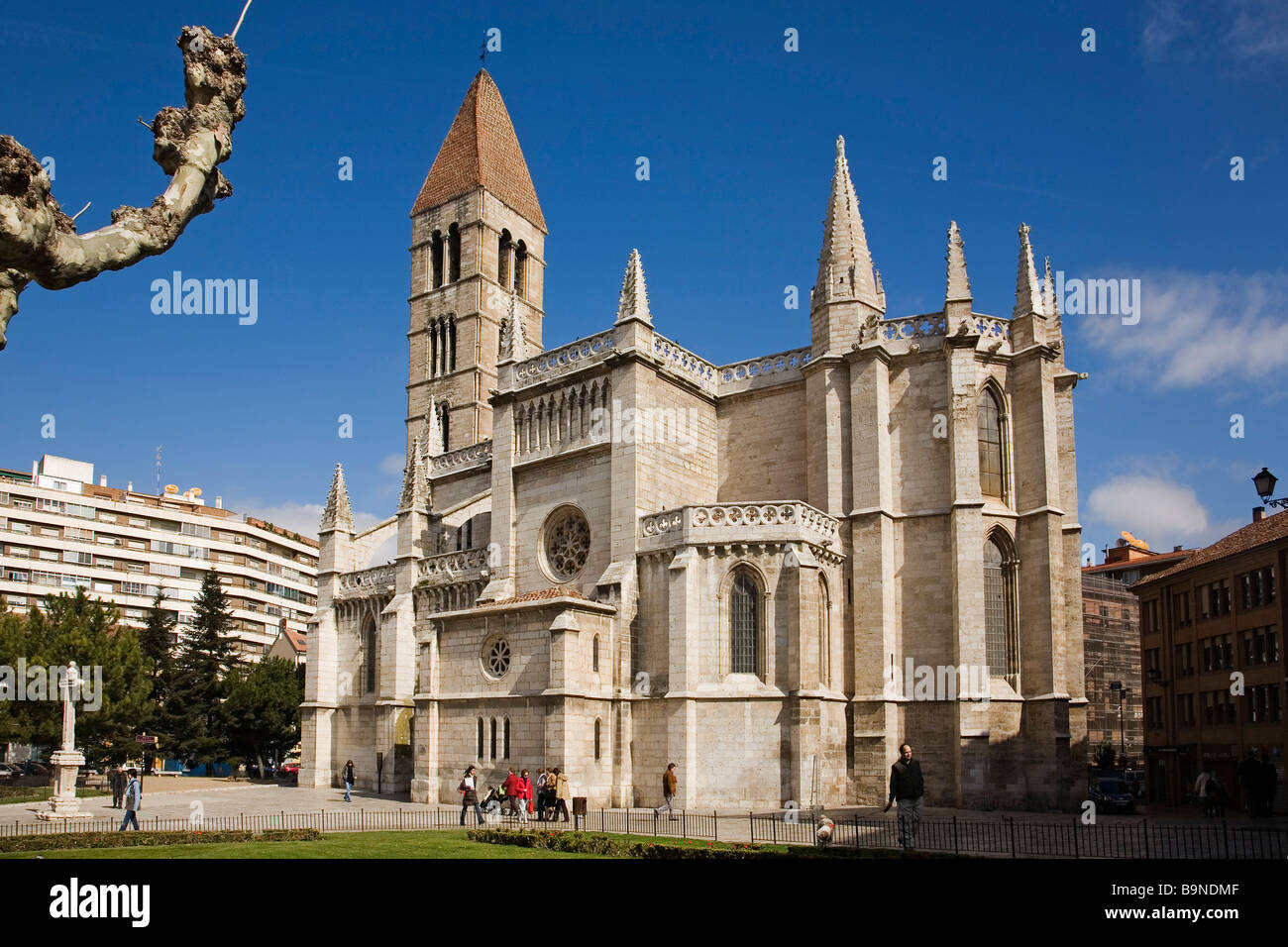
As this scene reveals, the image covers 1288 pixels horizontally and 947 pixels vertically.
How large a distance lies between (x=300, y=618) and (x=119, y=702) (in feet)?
181

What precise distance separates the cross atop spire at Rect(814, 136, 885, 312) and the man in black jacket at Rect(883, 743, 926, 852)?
63.0 feet

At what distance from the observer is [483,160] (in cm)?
5703

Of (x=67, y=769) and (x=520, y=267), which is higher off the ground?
(x=520, y=267)

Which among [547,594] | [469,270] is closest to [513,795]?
[547,594]

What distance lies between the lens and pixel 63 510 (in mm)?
81438

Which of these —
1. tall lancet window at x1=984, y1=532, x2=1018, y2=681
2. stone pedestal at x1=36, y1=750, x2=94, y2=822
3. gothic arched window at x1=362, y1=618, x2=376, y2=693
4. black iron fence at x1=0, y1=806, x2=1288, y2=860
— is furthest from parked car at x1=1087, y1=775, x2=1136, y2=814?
stone pedestal at x1=36, y1=750, x2=94, y2=822

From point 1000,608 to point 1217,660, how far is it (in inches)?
533

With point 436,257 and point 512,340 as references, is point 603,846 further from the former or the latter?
point 436,257

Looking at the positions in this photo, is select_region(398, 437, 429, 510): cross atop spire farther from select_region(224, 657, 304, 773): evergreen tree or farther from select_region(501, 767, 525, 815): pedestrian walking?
select_region(224, 657, 304, 773): evergreen tree

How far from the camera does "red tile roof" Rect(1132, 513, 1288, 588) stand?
35594 millimetres
